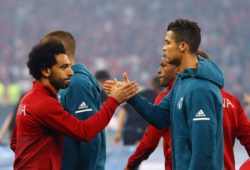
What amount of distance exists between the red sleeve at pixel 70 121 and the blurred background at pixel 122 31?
15.0 meters

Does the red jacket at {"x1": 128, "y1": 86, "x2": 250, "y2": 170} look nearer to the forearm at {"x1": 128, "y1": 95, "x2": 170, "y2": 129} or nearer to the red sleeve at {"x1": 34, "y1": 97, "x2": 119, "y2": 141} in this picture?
the forearm at {"x1": 128, "y1": 95, "x2": 170, "y2": 129}

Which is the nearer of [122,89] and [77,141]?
[122,89]

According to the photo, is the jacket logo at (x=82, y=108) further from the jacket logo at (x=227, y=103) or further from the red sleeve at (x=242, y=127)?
the red sleeve at (x=242, y=127)

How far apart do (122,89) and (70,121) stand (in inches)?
15.0

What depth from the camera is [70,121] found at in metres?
3.88

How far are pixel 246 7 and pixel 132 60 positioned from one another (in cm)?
430

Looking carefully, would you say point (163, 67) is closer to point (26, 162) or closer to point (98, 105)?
point (98, 105)

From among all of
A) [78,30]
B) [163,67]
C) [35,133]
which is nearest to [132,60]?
[78,30]

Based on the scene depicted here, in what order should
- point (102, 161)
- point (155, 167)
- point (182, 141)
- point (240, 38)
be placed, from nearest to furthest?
point (182, 141), point (102, 161), point (155, 167), point (240, 38)

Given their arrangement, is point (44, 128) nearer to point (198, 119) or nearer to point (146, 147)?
point (198, 119)

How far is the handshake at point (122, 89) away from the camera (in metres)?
4.03

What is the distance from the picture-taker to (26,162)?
12.7 ft

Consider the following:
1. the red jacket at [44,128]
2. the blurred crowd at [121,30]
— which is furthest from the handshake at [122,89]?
the blurred crowd at [121,30]

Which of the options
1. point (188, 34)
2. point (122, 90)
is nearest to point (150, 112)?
point (122, 90)
